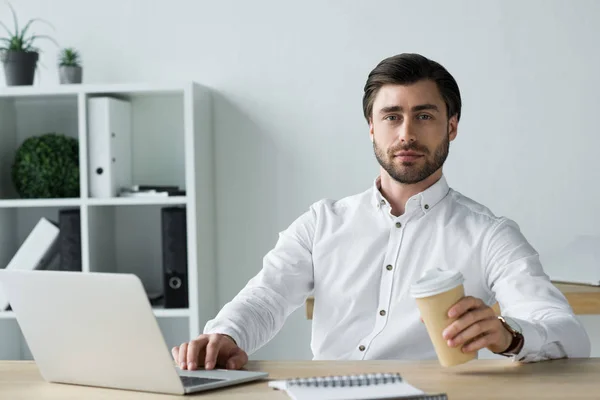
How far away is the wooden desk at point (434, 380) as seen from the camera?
1289 millimetres

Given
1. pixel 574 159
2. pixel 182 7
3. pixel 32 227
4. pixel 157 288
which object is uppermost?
pixel 182 7


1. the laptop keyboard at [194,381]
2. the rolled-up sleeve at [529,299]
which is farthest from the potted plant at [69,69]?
the laptop keyboard at [194,381]

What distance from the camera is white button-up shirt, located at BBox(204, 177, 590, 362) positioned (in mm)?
1943

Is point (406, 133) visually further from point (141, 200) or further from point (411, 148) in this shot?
point (141, 200)

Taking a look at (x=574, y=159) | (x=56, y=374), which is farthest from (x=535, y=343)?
(x=574, y=159)

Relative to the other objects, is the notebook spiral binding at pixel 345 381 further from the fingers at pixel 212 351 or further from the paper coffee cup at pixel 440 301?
the fingers at pixel 212 351

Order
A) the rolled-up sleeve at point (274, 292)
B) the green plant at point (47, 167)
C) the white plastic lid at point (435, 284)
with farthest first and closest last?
the green plant at point (47, 167), the rolled-up sleeve at point (274, 292), the white plastic lid at point (435, 284)

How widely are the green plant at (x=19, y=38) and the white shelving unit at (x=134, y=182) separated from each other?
0.19m

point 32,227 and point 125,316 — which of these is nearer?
point 125,316

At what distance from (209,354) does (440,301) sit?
18.9 inches

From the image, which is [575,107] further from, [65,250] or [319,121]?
[65,250]

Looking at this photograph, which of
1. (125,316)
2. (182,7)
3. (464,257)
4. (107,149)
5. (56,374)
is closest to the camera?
(125,316)

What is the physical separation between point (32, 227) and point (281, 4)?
1330mm

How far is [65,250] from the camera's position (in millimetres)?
3164
